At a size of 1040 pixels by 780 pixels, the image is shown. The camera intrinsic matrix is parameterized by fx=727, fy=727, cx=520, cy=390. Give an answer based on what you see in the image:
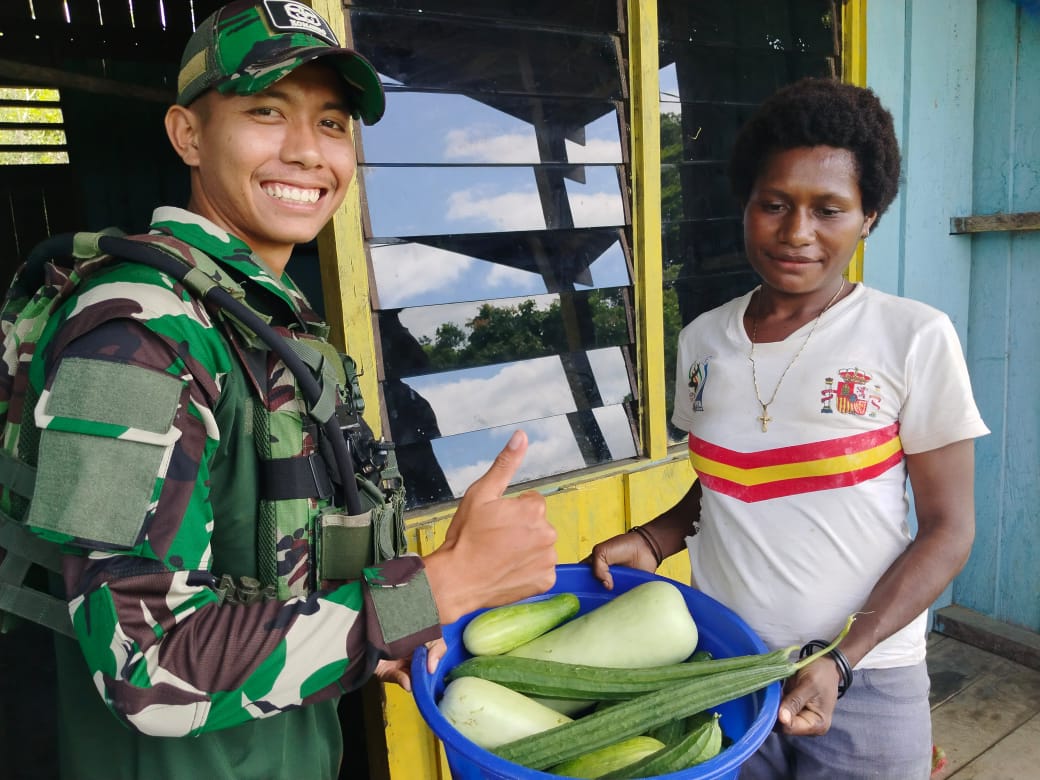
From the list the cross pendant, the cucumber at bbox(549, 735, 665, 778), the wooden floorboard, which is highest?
the cross pendant

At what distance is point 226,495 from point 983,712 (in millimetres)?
3461

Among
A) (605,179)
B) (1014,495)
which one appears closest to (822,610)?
(605,179)

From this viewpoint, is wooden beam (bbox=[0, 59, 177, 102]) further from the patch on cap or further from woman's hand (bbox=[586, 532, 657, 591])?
woman's hand (bbox=[586, 532, 657, 591])

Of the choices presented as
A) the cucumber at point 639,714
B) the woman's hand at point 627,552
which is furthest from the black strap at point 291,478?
the woman's hand at point 627,552

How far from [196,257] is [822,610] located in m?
1.36

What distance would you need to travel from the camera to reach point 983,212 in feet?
11.7

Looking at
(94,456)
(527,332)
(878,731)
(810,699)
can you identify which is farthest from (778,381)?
(94,456)

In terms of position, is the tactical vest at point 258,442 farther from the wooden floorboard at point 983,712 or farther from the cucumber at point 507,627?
the wooden floorboard at point 983,712

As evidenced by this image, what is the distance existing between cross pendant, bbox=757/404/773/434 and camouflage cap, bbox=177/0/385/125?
3.45ft

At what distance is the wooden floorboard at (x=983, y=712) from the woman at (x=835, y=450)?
177 cm

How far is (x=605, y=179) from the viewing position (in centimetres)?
271

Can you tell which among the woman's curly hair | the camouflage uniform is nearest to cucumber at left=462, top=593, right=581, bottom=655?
the camouflage uniform

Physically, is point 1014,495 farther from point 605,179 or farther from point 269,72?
point 269,72

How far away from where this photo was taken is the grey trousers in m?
1.50
